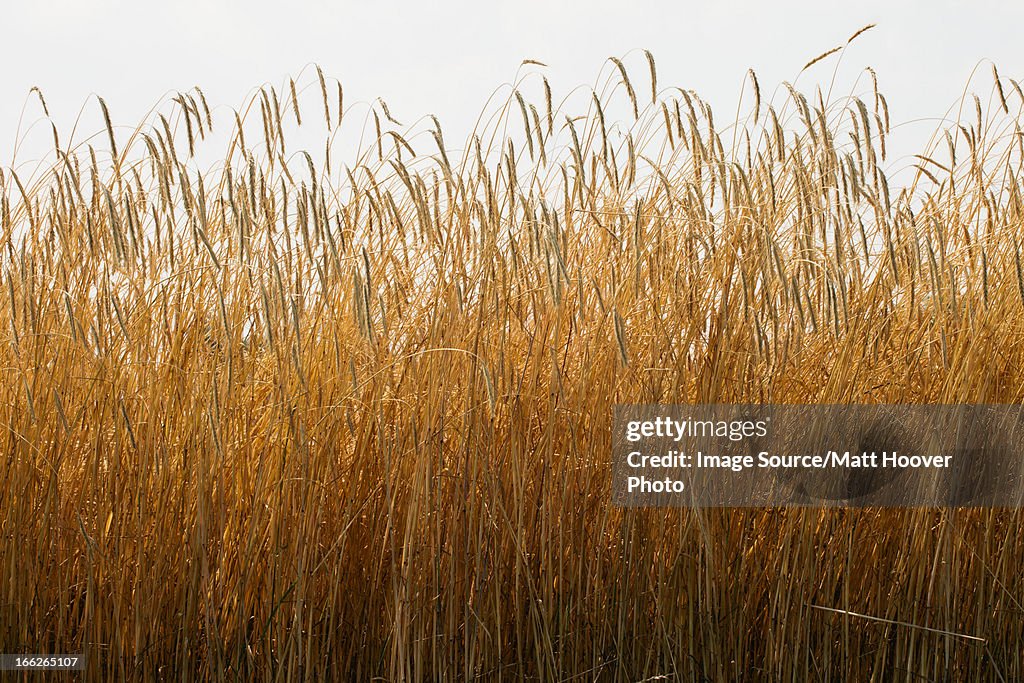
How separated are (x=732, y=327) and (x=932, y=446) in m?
0.35

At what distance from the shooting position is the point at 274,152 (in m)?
1.49

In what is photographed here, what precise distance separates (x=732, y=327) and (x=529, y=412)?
325 mm

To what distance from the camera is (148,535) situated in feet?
4.37

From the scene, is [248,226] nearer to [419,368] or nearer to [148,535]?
[419,368]

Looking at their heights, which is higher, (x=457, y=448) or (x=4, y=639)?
(x=457, y=448)

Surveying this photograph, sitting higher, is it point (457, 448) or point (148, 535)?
point (457, 448)

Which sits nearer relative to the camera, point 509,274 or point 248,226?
point 248,226

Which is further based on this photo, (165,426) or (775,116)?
(775,116)

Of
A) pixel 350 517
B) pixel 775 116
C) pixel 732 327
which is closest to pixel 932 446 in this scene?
pixel 732 327

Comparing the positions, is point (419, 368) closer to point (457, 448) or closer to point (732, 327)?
point (457, 448)

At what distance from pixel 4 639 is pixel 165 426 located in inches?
14.9

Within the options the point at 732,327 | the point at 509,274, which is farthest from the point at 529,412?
the point at 732,327

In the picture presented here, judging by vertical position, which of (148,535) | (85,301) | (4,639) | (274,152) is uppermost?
(274,152)

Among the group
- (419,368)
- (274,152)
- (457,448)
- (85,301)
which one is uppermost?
(274,152)
